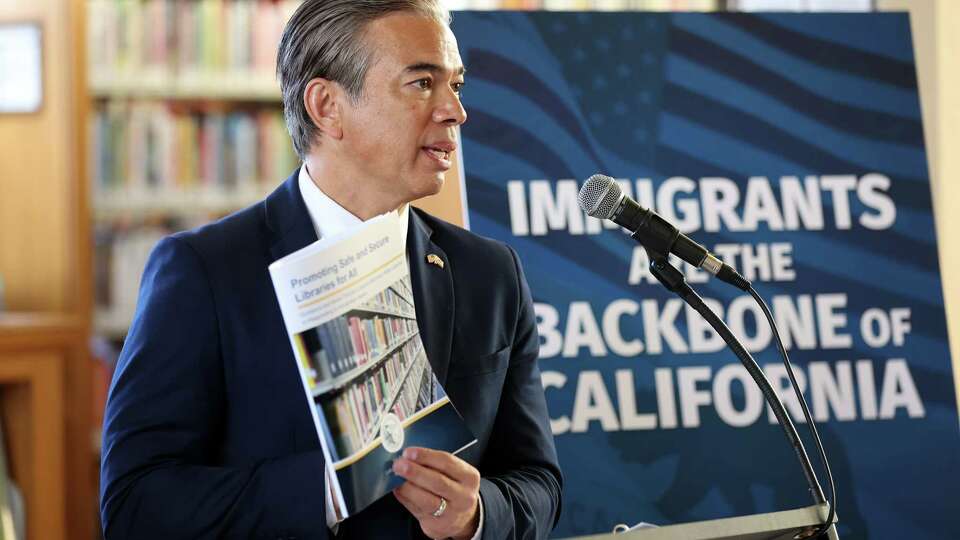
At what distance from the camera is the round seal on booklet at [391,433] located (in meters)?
1.15

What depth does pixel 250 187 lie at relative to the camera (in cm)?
370

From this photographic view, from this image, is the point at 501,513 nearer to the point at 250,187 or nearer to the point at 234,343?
the point at 234,343

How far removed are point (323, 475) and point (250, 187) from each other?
2465mm

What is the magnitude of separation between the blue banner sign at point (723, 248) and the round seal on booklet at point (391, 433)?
3.34ft

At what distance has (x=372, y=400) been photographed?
1131 mm

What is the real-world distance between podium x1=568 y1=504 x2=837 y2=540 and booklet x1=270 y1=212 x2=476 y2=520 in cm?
23

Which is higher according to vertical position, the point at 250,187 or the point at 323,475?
the point at 250,187

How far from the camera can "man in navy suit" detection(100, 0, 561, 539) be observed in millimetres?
1381

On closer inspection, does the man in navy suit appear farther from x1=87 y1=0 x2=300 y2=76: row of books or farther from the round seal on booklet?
x1=87 y1=0 x2=300 y2=76: row of books

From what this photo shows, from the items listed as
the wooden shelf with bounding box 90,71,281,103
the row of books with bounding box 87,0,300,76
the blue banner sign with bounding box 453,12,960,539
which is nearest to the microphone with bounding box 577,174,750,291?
the blue banner sign with bounding box 453,12,960,539

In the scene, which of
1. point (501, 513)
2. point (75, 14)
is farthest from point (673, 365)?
point (75, 14)

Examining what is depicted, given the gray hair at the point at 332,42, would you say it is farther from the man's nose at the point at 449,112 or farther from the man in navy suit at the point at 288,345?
the man's nose at the point at 449,112

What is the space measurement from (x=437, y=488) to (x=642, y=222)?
1.41ft

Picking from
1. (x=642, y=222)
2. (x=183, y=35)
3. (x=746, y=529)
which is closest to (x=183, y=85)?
(x=183, y=35)
